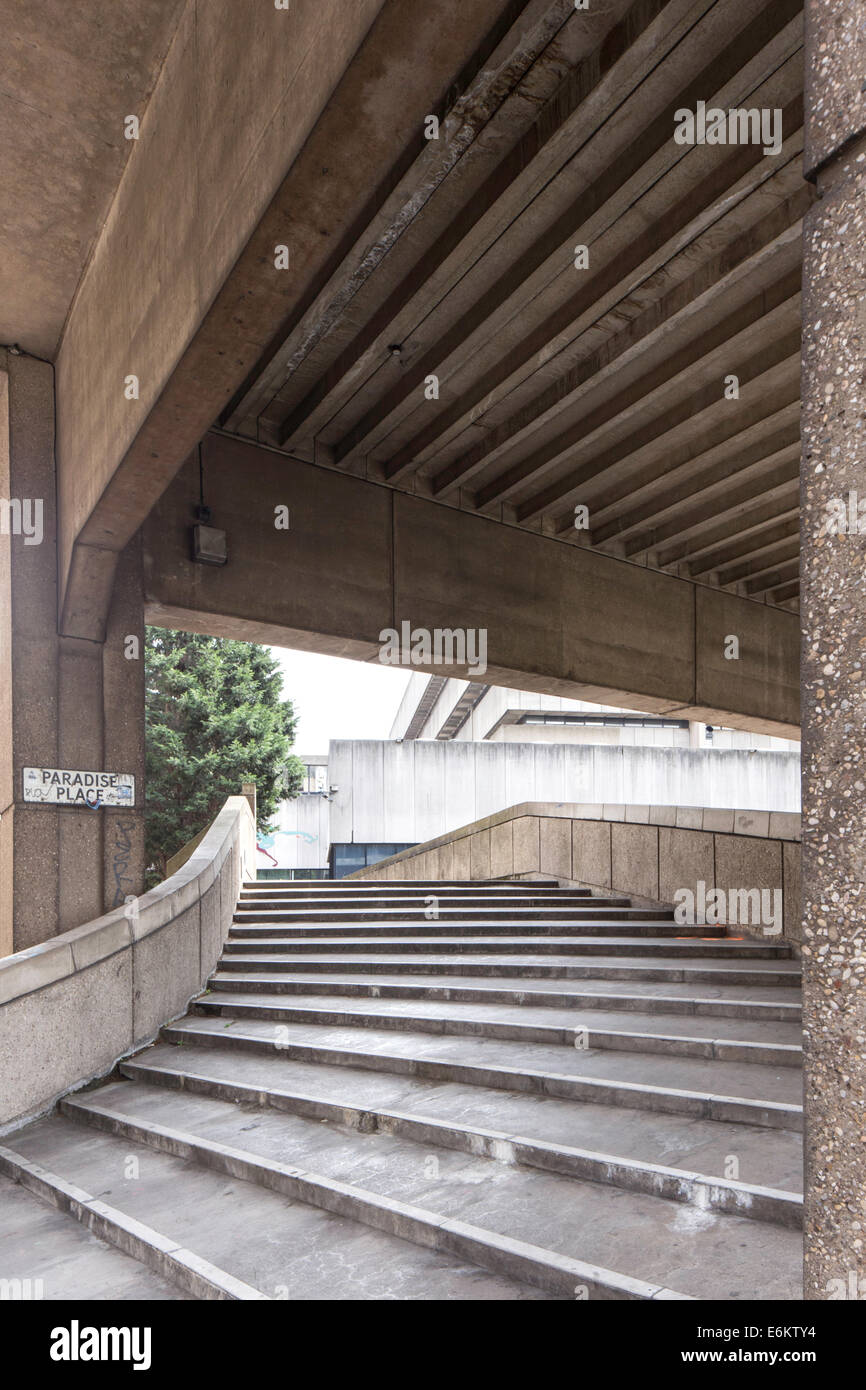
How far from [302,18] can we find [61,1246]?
17.9 ft

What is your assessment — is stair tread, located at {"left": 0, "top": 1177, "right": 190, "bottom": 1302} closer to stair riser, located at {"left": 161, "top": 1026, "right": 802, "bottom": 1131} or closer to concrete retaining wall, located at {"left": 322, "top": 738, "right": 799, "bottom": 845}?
stair riser, located at {"left": 161, "top": 1026, "right": 802, "bottom": 1131}

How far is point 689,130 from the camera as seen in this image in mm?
5797

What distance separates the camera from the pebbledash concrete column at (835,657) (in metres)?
1.61

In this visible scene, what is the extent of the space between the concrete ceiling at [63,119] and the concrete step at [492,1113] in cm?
621

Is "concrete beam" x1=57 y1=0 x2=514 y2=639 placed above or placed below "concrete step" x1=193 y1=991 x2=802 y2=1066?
above

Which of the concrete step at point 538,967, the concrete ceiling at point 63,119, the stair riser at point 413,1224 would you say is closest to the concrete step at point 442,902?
the concrete step at point 538,967

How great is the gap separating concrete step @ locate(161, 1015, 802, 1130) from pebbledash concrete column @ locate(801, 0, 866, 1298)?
2.85 metres

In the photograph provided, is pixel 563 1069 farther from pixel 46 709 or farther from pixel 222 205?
pixel 46 709

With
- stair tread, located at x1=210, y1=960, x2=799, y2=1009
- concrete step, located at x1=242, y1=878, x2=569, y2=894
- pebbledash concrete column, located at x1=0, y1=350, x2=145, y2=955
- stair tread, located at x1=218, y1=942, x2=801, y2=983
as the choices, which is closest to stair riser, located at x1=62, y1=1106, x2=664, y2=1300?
stair tread, located at x1=210, y1=960, x2=799, y2=1009

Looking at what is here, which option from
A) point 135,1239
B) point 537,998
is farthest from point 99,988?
point 537,998

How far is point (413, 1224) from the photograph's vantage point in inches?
148

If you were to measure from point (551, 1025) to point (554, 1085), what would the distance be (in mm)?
1063

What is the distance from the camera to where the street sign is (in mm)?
7879
